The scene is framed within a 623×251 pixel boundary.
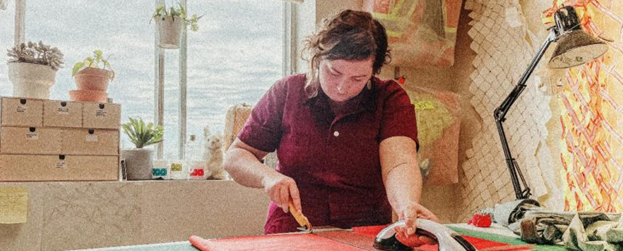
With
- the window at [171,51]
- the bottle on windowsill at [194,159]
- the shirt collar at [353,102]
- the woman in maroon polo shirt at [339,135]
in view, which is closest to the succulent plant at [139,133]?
the window at [171,51]

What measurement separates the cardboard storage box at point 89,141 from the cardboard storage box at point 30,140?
4cm

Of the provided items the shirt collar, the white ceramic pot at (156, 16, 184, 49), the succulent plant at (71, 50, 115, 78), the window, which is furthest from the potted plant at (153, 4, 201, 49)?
the shirt collar

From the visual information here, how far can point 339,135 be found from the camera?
5.09 ft

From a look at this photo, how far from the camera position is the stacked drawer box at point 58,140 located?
212 cm

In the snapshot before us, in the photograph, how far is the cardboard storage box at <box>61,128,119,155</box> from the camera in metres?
2.24

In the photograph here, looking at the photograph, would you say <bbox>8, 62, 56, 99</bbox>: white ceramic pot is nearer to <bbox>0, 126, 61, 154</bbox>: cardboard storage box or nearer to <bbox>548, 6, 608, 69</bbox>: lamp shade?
<bbox>0, 126, 61, 154</bbox>: cardboard storage box

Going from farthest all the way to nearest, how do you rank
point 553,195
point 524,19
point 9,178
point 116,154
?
point 524,19 < point 553,195 < point 116,154 < point 9,178

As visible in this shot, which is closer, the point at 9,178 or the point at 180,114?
the point at 9,178

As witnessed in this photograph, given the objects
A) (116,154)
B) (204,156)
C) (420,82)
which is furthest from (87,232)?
(420,82)

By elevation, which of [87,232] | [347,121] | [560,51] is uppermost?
[560,51]

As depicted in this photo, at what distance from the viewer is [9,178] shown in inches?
82.7

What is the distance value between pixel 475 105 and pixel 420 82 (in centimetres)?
36

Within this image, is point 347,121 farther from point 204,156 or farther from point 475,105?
point 475,105

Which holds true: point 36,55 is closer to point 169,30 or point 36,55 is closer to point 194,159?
point 169,30
